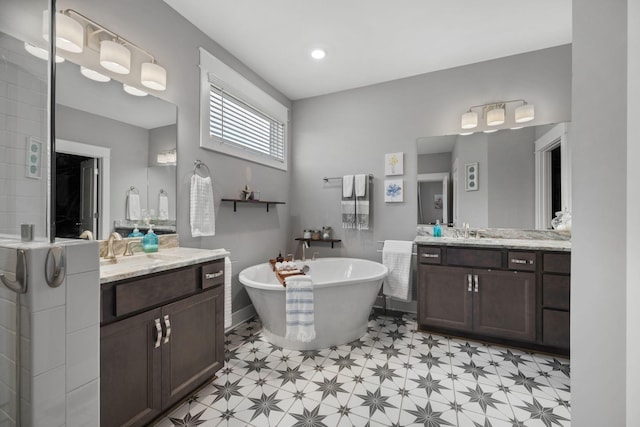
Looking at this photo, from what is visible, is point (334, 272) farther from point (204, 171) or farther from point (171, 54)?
→ point (171, 54)

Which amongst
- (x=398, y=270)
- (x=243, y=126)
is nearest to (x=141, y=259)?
(x=243, y=126)

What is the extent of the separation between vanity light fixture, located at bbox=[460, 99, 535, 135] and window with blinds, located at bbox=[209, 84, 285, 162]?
2.23m

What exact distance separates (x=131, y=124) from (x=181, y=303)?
1309mm

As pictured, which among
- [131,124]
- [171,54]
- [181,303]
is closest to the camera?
[181,303]

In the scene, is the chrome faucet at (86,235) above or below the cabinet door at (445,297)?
above

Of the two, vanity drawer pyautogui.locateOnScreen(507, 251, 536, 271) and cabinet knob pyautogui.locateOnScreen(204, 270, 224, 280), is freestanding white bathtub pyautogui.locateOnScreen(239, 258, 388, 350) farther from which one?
vanity drawer pyautogui.locateOnScreen(507, 251, 536, 271)

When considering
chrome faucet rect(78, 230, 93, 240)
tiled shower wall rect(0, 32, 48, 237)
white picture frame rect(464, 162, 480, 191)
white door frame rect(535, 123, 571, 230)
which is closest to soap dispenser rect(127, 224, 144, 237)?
chrome faucet rect(78, 230, 93, 240)

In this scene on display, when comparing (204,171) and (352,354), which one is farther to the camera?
(204,171)

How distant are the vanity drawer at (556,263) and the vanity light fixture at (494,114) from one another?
139 centimetres

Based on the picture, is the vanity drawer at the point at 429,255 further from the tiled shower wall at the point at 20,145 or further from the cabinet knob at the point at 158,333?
the tiled shower wall at the point at 20,145

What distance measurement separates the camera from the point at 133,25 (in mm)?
1967

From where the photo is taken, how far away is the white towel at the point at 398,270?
3.00 m

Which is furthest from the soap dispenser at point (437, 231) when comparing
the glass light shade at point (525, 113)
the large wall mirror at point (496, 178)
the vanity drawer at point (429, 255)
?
the glass light shade at point (525, 113)

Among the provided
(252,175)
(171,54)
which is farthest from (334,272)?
(171,54)
